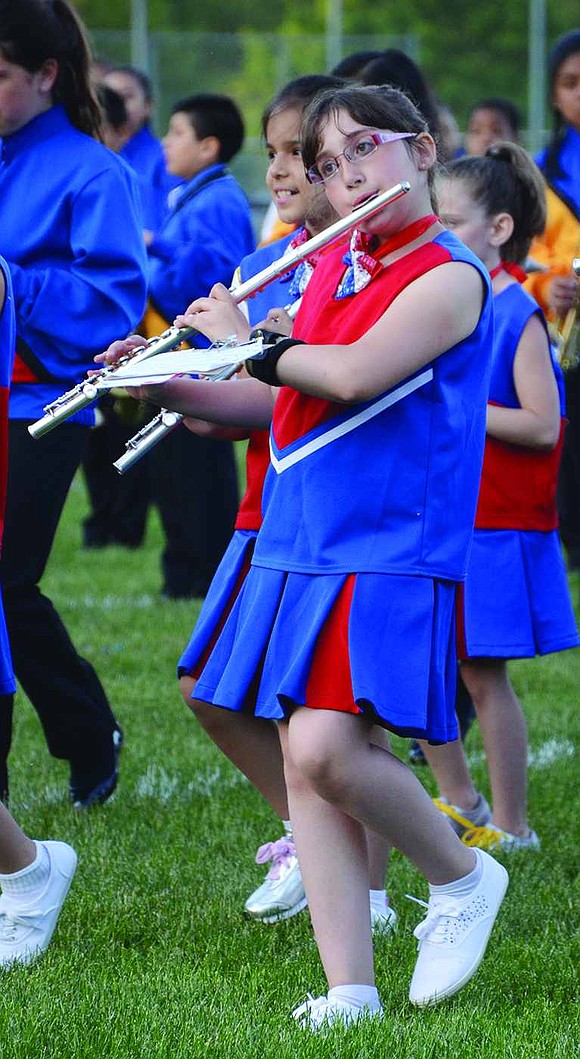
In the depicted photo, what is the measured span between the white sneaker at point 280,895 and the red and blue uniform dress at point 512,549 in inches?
29.9

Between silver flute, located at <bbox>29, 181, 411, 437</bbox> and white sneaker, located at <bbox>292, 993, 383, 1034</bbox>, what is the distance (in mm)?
1118

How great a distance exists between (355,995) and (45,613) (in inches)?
69.9

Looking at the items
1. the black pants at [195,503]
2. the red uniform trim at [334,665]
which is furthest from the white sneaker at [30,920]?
the black pants at [195,503]

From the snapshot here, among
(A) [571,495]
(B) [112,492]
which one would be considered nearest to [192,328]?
(A) [571,495]

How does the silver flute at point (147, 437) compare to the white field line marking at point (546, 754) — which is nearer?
the silver flute at point (147, 437)

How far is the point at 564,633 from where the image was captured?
14.2 feet

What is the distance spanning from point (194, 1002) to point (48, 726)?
160cm

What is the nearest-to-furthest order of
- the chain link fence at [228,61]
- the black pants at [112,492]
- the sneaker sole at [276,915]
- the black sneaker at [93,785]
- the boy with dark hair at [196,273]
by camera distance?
1. the sneaker sole at [276,915]
2. the black sneaker at [93,785]
3. the boy with dark hair at [196,273]
4. the black pants at [112,492]
5. the chain link fence at [228,61]

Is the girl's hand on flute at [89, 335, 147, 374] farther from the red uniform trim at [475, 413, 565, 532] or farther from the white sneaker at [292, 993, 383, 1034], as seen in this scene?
the red uniform trim at [475, 413, 565, 532]

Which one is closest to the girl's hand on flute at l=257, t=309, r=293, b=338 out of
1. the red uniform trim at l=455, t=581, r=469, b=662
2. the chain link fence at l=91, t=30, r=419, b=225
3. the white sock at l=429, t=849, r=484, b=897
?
the red uniform trim at l=455, t=581, r=469, b=662

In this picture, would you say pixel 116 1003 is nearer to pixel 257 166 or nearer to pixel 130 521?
pixel 130 521

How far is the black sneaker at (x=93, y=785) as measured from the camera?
4.60m

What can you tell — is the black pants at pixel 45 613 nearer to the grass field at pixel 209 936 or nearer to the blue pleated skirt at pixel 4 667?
the grass field at pixel 209 936

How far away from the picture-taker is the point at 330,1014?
114 inches
